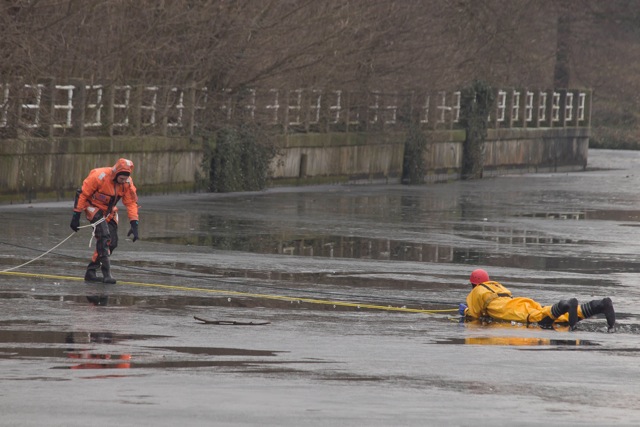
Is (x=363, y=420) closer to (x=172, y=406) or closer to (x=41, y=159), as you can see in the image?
(x=172, y=406)

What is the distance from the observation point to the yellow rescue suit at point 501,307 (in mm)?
13742

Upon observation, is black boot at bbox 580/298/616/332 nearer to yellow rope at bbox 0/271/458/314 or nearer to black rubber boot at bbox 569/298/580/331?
black rubber boot at bbox 569/298/580/331

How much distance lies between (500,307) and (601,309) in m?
0.97

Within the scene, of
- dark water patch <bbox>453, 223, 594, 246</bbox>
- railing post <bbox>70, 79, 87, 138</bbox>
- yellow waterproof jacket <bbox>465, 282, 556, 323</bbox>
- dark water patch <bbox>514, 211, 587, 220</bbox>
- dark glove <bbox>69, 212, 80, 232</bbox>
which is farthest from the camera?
dark water patch <bbox>514, 211, 587, 220</bbox>

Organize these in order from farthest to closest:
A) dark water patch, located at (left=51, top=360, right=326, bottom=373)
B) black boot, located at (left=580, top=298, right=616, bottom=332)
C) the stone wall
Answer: the stone wall < black boot, located at (left=580, top=298, right=616, bottom=332) < dark water patch, located at (left=51, top=360, right=326, bottom=373)

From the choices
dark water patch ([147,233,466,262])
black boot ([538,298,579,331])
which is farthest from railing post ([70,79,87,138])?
black boot ([538,298,579,331])

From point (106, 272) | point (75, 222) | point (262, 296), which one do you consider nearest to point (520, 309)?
point (262, 296)

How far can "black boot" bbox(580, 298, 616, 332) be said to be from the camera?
523 inches

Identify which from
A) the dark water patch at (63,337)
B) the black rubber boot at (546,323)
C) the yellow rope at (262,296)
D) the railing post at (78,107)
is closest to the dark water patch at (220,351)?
the dark water patch at (63,337)

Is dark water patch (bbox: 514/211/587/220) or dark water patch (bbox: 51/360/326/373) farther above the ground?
dark water patch (bbox: 514/211/587/220)

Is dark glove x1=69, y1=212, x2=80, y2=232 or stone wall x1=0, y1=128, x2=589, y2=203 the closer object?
dark glove x1=69, y1=212, x2=80, y2=232

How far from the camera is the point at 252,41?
35.4 meters

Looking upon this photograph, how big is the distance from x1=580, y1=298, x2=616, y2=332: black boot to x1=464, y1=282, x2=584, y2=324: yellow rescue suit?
1.13ft

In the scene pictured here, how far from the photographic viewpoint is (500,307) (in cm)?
1385
